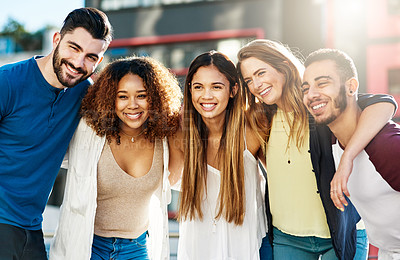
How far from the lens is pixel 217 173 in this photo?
7.91ft

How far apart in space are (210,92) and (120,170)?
687mm

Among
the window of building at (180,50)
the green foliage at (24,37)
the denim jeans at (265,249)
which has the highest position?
the green foliage at (24,37)

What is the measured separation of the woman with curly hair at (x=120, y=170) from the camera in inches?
87.1

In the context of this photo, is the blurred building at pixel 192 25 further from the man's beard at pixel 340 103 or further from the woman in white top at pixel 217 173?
the man's beard at pixel 340 103

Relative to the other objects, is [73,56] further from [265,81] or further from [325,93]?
[325,93]

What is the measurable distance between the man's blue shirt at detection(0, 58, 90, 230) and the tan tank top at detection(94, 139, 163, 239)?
290mm

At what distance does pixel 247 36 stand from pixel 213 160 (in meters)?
8.81

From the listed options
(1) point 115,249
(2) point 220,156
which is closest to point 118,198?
(1) point 115,249

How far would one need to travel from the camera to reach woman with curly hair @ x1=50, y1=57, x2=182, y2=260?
2.21 meters

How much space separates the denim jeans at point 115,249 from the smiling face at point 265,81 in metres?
1.12

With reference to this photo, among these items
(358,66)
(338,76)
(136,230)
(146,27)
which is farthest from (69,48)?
(146,27)

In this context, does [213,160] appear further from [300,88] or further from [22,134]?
[22,134]

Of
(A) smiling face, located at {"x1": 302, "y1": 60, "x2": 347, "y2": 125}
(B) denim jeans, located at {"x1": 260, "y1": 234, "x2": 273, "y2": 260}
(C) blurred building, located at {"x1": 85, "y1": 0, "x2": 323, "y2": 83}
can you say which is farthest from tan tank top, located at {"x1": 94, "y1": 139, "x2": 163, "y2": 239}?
(C) blurred building, located at {"x1": 85, "y1": 0, "x2": 323, "y2": 83}

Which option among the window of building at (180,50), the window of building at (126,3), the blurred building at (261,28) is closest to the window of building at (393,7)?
the blurred building at (261,28)
